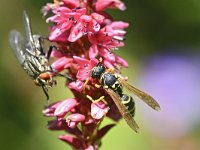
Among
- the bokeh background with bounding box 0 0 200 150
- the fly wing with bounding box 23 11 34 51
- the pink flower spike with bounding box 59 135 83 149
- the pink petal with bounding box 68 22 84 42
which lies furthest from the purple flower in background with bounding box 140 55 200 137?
the pink petal with bounding box 68 22 84 42

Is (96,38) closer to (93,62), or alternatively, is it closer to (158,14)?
(93,62)

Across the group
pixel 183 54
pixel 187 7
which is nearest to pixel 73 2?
pixel 187 7

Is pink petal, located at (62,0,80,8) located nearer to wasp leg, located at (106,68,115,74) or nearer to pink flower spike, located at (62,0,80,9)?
pink flower spike, located at (62,0,80,9)

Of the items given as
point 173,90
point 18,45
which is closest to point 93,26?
point 18,45

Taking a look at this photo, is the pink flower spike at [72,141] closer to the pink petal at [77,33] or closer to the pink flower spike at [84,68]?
the pink flower spike at [84,68]

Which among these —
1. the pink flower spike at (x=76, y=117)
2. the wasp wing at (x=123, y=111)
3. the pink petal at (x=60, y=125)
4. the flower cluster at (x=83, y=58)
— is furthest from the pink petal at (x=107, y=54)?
the pink petal at (x=60, y=125)

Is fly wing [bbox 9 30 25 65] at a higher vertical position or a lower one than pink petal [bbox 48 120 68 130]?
higher
